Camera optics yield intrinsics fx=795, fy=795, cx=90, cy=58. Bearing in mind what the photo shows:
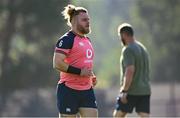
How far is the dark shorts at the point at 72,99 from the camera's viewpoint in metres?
10.0

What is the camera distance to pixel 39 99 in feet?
132

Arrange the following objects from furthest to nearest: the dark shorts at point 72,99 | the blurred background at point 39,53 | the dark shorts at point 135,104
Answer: the blurred background at point 39,53 → the dark shorts at point 135,104 → the dark shorts at point 72,99

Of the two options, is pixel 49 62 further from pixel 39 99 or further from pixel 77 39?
pixel 77 39

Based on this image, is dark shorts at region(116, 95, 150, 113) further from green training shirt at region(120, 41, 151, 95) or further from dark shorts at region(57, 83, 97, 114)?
dark shorts at region(57, 83, 97, 114)

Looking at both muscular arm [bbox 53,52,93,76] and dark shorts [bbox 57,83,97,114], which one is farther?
dark shorts [bbox 57,83,97,114]

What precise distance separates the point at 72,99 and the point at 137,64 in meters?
3.11

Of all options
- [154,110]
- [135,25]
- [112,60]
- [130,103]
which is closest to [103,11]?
[112,60]

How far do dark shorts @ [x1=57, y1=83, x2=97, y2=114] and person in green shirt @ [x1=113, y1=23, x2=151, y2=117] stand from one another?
2.72m

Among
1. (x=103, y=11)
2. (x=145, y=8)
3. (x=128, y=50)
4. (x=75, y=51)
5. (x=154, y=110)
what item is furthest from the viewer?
(x=103, y=11)

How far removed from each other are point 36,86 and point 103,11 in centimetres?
4649

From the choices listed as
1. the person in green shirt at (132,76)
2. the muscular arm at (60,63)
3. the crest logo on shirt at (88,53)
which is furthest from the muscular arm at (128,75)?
the muscular arm at (60,63)

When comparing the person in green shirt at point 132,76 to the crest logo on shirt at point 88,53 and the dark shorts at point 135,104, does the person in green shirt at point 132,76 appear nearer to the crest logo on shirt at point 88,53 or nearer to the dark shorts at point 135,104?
the dark shorts at point 135,104

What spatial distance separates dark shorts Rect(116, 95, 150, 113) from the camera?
517 inches

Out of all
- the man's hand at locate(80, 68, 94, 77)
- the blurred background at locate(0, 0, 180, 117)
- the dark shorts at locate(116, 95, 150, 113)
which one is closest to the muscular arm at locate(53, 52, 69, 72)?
the man's hand at locate(80, 68, 94, 77)
